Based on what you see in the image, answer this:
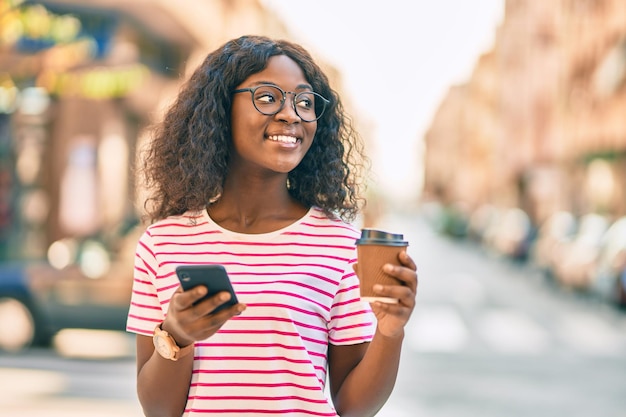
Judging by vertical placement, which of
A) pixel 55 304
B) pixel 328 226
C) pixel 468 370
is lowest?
pixel 468 370

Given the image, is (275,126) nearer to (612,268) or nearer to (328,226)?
(328,226)

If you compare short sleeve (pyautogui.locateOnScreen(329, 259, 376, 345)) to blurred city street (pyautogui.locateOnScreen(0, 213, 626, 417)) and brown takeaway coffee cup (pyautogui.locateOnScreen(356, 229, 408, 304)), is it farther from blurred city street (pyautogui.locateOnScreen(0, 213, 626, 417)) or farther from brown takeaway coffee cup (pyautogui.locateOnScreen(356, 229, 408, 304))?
blurred city street (pyautogui.locateOnScreen(0, 213, 626, 417))

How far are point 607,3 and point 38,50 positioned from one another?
1037 inches

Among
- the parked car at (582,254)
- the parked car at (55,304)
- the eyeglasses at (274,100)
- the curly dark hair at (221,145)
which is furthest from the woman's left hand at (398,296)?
the parked car at (582,254)

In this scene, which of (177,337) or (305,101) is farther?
(305,101)

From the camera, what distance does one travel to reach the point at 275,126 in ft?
7.47

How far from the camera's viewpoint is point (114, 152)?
26047 mm

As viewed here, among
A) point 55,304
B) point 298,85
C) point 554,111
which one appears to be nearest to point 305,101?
point 298,85

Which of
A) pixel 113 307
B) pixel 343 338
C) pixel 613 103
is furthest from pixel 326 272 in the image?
pixel 613 103

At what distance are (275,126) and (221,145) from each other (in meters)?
0.17

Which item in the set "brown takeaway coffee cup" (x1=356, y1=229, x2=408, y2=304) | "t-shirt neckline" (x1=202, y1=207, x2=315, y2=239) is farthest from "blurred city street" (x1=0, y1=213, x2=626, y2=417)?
"brown takeaway coffee cup" (x1=356, y1=229, x2=408, y2=304)

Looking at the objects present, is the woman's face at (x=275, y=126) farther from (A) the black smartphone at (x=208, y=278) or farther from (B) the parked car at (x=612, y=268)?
(B) the parked car at (x=612, y=268)

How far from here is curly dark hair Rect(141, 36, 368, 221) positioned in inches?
91.6

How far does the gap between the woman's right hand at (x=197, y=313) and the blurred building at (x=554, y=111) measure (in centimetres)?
3171
